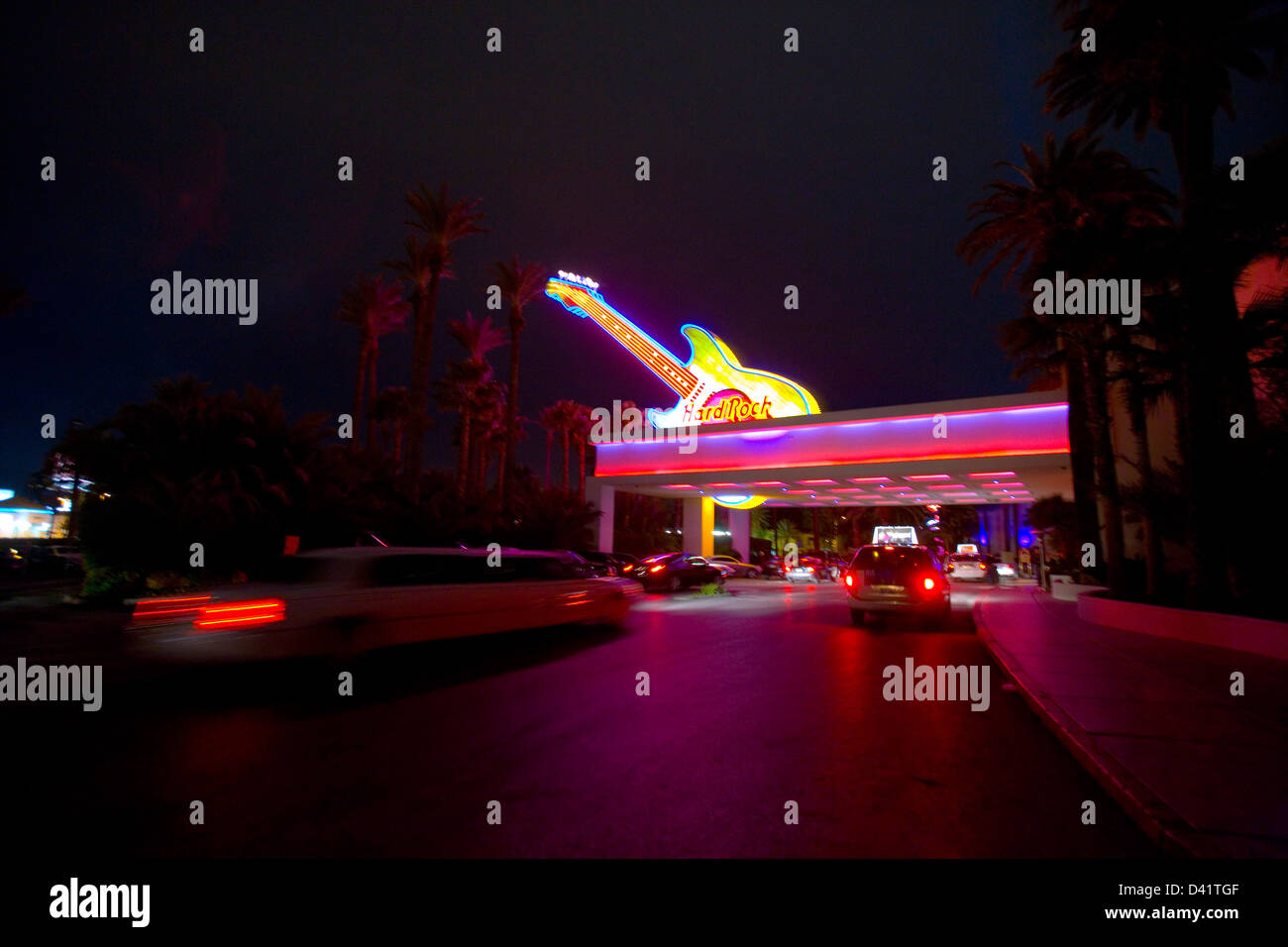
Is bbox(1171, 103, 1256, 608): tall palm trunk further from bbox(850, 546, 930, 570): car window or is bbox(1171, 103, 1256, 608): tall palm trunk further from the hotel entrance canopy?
the hotel entrance canopy

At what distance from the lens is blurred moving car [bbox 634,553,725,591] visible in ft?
86.5

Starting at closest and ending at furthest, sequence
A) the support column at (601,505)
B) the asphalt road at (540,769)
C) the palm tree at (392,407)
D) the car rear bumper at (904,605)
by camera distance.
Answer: the asphalt road at (540,769), the car rear bumper at (904,605), the support column at (601,505), the palm tree at (392,407)

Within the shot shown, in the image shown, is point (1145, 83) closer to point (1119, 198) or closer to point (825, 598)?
point (1119, 198)

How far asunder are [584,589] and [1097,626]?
1051cm

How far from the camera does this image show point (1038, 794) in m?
5.13

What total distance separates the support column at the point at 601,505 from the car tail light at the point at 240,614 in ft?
90.5

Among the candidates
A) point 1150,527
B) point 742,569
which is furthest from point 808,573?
point 1150,527

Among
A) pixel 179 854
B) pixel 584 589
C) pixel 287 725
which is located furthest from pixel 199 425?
pixel 179 854

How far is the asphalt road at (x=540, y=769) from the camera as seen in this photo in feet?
13.9

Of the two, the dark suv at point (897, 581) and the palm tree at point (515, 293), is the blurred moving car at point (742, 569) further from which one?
the dark suv at point (897, 581)

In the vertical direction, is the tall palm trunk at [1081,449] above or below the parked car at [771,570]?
above

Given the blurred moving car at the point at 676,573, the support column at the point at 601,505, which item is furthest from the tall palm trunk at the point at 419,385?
the support column at the point at 601,505

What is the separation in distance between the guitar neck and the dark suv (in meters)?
21.7

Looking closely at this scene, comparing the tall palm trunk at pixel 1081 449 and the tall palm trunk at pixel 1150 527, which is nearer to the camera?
the tall palm trunk at pixel 1150 527
